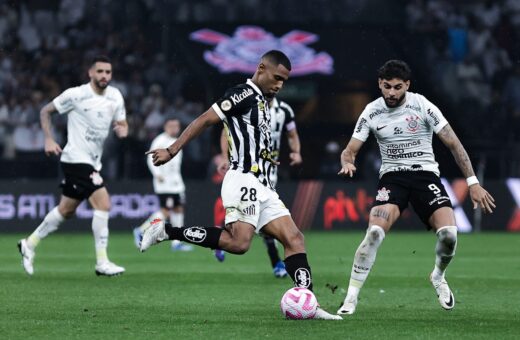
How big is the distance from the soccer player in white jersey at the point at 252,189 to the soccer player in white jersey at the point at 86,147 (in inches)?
169

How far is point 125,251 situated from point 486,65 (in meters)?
12.8

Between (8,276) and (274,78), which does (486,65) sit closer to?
(8,276)

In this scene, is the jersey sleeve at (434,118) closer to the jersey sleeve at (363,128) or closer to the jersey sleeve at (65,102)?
the jersey sleeve at (363,128)

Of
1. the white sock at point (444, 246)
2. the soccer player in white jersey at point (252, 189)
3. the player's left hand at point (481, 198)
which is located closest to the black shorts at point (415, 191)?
the white sock at point (444, 246)

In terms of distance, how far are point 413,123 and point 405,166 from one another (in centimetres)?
40

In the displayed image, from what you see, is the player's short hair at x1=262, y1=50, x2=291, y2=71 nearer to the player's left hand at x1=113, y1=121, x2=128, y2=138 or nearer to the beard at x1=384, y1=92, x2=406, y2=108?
the beard at x1=384, y1=92, x2=406, y2=108

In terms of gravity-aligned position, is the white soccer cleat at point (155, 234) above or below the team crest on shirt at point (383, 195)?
below

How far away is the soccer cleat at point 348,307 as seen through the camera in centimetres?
978

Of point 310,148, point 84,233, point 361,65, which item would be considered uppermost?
point 361,65

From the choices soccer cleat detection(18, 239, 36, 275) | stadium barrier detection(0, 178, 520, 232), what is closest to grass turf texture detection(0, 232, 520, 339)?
soccer cleat detection(18, 239, 36, 275)

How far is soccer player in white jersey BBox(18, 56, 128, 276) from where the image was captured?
45.3 ft

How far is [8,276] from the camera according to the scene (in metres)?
13.6

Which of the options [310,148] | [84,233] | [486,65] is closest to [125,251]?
[84,233]

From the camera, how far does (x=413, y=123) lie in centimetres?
1029
